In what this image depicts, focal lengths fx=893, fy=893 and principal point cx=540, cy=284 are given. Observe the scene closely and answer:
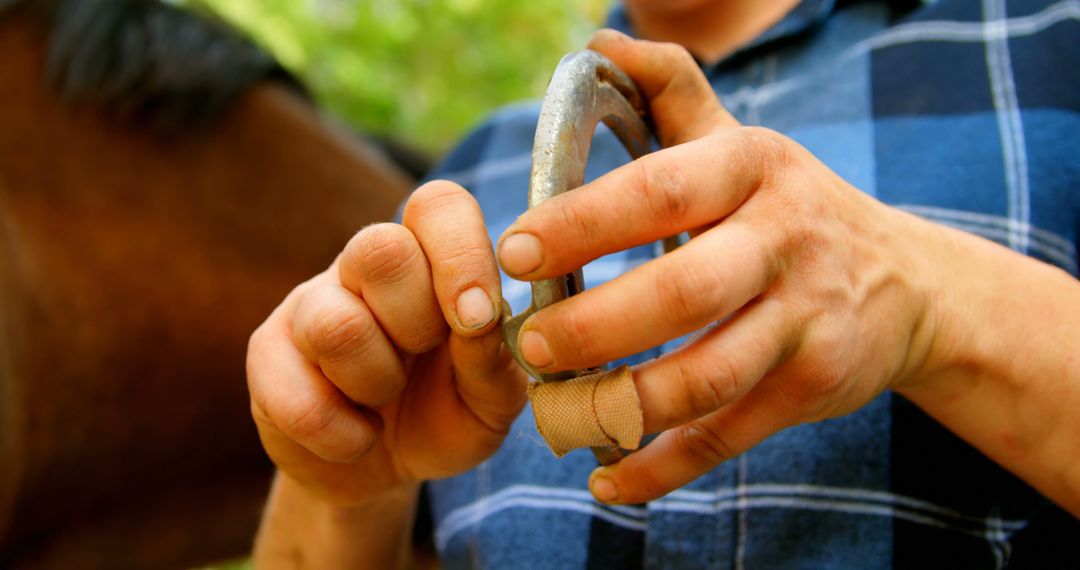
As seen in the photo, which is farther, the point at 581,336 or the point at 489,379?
the point at 489,379

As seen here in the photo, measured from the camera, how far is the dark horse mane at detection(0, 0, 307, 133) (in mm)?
1648

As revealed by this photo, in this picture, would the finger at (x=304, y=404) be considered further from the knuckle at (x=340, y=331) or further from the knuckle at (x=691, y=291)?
the knuckle at (x=691, y=291)

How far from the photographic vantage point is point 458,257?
543mm

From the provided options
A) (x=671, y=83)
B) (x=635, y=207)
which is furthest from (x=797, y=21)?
(x=635, y=207)

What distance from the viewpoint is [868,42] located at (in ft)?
3.15

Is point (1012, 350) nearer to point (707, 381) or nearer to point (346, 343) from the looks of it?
point (707, 381)

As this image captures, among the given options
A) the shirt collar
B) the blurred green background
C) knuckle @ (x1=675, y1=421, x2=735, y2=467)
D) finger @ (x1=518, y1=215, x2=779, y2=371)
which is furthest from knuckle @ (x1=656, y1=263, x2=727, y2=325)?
the blurred green background

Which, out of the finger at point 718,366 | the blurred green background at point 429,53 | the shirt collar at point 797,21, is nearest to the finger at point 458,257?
the finger at point 718,366

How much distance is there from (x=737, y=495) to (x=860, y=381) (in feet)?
0.81

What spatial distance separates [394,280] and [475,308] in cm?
6

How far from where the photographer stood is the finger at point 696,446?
549 millimetres

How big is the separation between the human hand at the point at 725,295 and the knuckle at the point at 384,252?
89 millimetres

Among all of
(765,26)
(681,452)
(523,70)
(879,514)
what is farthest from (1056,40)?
(523,70)

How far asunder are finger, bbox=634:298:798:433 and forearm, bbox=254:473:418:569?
14.6 inches
